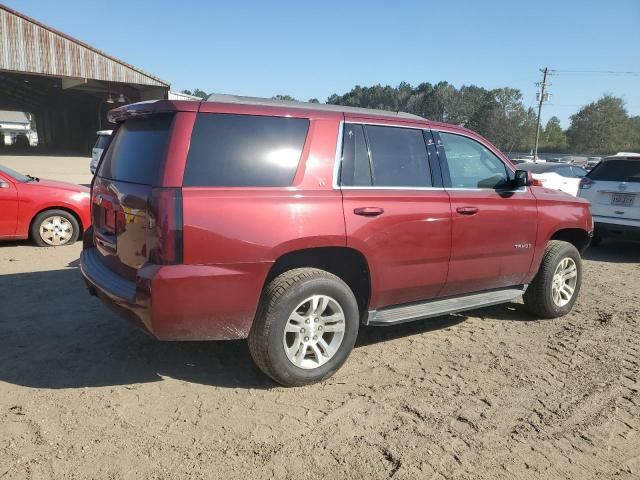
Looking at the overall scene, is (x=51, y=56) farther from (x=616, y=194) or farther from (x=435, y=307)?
(x=435, y=307)

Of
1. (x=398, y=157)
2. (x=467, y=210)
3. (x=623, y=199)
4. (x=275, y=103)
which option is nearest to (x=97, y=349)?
(x=275, y=103)

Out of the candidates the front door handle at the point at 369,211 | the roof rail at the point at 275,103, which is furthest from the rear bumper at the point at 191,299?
the roof rail at the point at 275,103

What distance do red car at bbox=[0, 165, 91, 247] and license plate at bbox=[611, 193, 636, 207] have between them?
8.53m

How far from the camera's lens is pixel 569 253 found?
504cm

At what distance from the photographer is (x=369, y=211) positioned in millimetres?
3568

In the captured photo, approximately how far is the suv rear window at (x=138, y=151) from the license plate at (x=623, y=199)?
7811 mm

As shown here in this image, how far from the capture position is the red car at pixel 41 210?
7.33m

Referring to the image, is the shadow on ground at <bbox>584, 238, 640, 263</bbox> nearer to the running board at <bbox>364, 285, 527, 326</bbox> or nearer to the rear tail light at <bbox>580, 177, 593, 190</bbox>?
the rear tail light at <bbox>580, 177, 593, 190</bbox>

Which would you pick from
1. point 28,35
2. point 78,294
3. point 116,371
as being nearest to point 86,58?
point 28,35

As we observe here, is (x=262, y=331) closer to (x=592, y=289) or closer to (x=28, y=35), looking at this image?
(x=592, y=289)

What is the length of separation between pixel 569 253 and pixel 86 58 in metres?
25.1

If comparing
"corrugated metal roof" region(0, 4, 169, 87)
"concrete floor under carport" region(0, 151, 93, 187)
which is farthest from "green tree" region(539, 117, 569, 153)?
"concrete floor under carport" region(0, 151, 93, 187)

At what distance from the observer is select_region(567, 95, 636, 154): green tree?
7319 centimetres

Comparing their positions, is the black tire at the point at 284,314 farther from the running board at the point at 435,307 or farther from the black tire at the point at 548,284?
the black tire at the point at 548,284
